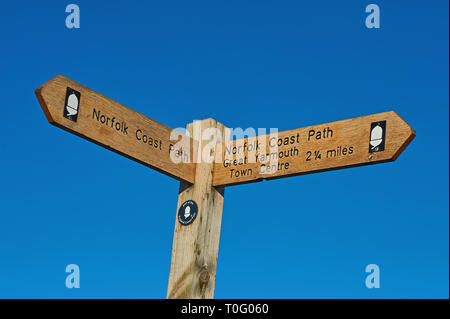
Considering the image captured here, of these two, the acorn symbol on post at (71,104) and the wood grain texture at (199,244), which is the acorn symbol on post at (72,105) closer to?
the acorn symbol on post at (71,104)

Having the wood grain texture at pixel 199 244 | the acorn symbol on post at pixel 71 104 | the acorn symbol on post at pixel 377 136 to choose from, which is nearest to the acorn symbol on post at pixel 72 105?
the acorn symbol on post at pixel 71 104

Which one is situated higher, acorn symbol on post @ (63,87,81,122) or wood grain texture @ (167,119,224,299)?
acorn symbol on post @ (63,87,81,122)

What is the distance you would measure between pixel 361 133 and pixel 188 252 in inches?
44.8

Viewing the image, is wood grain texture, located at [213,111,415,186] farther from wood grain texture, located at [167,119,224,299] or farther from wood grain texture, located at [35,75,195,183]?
wood grain texture, located at [35,75,195,183]

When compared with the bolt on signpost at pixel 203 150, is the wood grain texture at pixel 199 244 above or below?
below

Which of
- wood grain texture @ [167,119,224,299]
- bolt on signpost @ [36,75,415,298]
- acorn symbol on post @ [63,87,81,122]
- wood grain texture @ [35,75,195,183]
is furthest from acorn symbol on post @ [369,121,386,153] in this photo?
acorn symbol on post @ [63,87,81,122]

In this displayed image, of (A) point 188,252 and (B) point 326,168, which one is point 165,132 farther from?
(B) point 326,168

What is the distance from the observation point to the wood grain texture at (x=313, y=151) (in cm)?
302

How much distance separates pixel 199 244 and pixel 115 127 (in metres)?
0.78

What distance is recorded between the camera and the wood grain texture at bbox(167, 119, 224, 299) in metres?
3.44

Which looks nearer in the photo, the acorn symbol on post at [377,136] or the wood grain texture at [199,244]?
the acorn symbol on post at [377,136]
